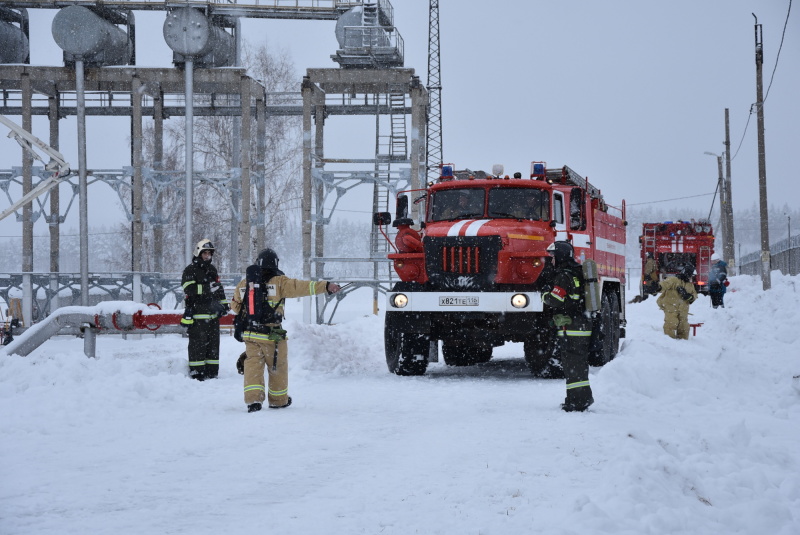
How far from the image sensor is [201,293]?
12.1 metres

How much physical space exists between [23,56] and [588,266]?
88.1 ft

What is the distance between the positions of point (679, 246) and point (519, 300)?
1054 inches

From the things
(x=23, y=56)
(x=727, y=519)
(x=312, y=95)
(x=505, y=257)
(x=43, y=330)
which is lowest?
(x=727, y=519)

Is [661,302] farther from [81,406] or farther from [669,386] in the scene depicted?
[81,406]

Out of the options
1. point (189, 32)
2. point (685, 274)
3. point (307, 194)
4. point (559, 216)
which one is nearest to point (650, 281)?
point (307, 194)

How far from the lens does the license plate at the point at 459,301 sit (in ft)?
40.3

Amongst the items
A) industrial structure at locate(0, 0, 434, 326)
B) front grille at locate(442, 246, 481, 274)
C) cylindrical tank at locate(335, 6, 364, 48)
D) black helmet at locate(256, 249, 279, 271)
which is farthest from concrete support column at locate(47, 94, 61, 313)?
black helmet at locate(256, 249, 279, 271)

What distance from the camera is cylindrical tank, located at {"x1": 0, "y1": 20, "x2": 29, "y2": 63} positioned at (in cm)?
3003

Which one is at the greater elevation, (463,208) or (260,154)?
(260,154)

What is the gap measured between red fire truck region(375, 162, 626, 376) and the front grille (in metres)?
0.01

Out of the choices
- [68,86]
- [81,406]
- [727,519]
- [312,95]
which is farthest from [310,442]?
[68,86]

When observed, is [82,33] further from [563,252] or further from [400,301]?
[563,252]

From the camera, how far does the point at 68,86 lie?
29359mm

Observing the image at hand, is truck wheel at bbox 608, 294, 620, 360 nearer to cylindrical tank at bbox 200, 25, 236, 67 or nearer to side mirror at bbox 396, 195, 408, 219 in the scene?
side mirror at bbox 396, 195, 408, 219
